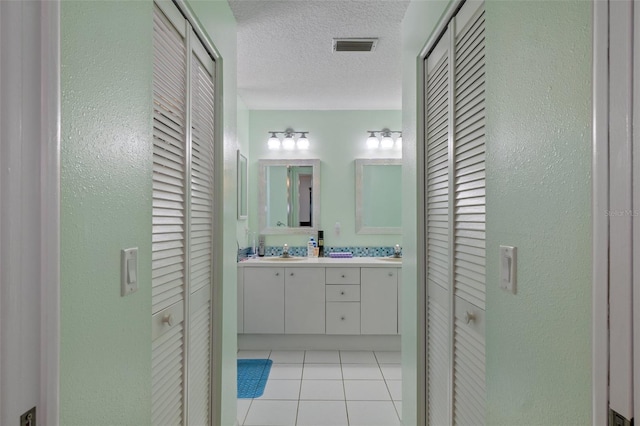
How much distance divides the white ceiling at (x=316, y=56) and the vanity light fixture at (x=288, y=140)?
0.27 metres

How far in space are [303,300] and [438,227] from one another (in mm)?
2073

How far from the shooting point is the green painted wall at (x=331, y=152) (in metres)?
4.14

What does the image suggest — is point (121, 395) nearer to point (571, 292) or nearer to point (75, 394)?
point (75, 394)

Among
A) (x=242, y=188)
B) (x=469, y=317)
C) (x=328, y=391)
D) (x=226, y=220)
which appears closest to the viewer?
(x=469, y=317)

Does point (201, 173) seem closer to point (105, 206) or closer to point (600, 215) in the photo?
point (105, 206)

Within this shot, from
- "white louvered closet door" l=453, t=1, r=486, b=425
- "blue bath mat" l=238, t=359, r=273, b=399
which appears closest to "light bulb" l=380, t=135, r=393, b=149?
"blue bath mat" l=238, t=359, r=273, b=399

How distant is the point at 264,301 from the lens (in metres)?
3.56

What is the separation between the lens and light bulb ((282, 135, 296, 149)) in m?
4.10

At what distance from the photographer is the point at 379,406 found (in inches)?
99.4

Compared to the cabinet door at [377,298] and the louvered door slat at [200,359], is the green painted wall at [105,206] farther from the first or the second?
the cabinet door at [377,298]

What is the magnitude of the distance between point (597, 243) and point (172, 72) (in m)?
1.42

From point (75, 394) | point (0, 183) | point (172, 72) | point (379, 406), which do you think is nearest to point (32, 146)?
point (0, 183)

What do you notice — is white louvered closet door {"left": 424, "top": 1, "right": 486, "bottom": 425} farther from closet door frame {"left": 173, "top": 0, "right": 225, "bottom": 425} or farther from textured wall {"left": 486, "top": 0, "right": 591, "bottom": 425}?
closet door frame {"left": 173, "top": 0, "right": 225, "bottom": 425}

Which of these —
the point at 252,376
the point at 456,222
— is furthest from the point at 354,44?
the point at 252,376
